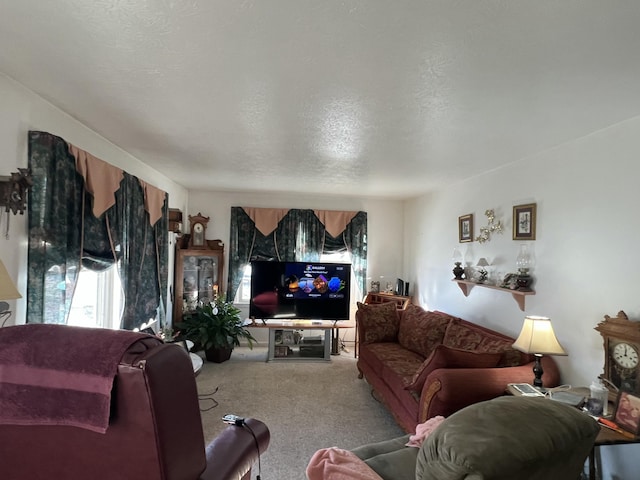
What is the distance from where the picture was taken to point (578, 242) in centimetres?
237

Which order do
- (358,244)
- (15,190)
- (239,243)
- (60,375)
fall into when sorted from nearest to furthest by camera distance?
(60,375) < (15,190) < (239,243) < (358,244)

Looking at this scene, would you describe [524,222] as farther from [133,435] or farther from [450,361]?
[133,435]

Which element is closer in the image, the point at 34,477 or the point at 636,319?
the point at 34,477

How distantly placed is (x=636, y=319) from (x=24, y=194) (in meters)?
3.54

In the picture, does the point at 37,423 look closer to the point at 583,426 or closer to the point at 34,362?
the point at 34,362

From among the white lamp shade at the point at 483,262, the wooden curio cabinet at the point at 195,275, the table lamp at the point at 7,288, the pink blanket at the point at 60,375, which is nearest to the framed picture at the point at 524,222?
the white lamp shade at the point at 483,262

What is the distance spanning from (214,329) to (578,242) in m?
3.96

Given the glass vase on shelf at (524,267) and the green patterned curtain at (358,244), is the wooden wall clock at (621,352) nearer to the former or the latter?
the glass vase on shelf at (524,267)

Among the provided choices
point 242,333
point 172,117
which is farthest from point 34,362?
point 242,333

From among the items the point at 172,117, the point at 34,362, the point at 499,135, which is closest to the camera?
the point at 34,362

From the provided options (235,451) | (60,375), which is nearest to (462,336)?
(235,451)

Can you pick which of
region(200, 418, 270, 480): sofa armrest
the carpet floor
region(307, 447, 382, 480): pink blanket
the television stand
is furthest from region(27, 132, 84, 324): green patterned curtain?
the television stand

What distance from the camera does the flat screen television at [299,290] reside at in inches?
185

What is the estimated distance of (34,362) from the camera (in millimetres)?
881
